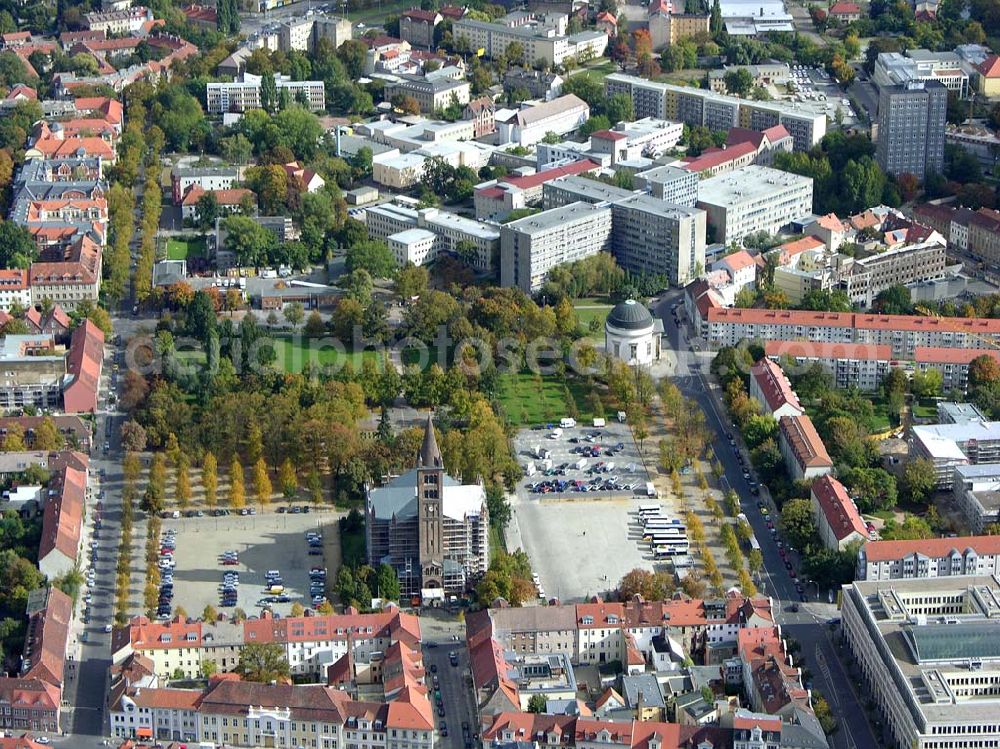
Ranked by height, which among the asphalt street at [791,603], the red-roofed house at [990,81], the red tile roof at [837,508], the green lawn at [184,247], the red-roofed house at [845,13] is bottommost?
the asphalt street at [791,603]

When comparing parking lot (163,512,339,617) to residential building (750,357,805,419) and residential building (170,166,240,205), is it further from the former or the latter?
residential building (170,166,240,205)

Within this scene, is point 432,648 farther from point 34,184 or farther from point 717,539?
point 34,184

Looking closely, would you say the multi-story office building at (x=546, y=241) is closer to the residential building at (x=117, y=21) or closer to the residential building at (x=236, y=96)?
the residential building at (x=236, y=96)

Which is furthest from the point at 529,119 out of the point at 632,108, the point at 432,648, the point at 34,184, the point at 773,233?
the point at 432,648

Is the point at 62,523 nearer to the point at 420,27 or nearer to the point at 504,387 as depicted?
the point at 504,387

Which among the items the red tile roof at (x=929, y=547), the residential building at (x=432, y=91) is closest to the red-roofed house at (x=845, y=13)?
the residential building at (x=432, y=91)

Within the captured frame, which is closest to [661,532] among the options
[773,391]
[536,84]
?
[773,391]
